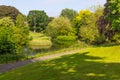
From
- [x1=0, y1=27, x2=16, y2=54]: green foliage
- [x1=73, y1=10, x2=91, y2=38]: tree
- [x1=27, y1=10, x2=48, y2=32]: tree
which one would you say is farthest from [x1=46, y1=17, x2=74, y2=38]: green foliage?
[x1=0, y1=27, x2=16, y2=54]: green foliage

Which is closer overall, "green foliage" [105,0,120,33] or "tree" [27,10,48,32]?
"green foliage" [105,0,120,33]

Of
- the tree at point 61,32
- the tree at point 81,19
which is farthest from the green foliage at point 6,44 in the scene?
the tree at point 81,19

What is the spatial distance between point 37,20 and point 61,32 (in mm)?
54990

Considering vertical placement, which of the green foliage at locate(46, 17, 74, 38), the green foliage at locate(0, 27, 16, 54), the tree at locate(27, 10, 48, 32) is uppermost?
the tree at locate(27, 10, 48, 32)

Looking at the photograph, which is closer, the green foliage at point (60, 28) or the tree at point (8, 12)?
the green foliage at point (60, 28)

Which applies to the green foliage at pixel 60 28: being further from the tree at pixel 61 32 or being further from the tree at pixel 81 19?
the tree at pixel 81 19

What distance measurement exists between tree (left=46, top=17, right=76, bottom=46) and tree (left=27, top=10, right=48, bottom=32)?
47.2 m

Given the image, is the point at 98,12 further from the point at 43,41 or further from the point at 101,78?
the point at 101,78

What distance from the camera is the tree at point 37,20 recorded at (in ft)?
486

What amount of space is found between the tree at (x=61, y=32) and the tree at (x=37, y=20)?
47203mm

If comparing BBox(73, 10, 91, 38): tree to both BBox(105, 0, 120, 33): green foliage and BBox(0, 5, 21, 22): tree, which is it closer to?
BBox(0, 5, 21, 22): tree

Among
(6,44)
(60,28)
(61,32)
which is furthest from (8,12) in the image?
(6,44)

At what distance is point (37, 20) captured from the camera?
152m

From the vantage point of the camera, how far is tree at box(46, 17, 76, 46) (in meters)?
95.9
